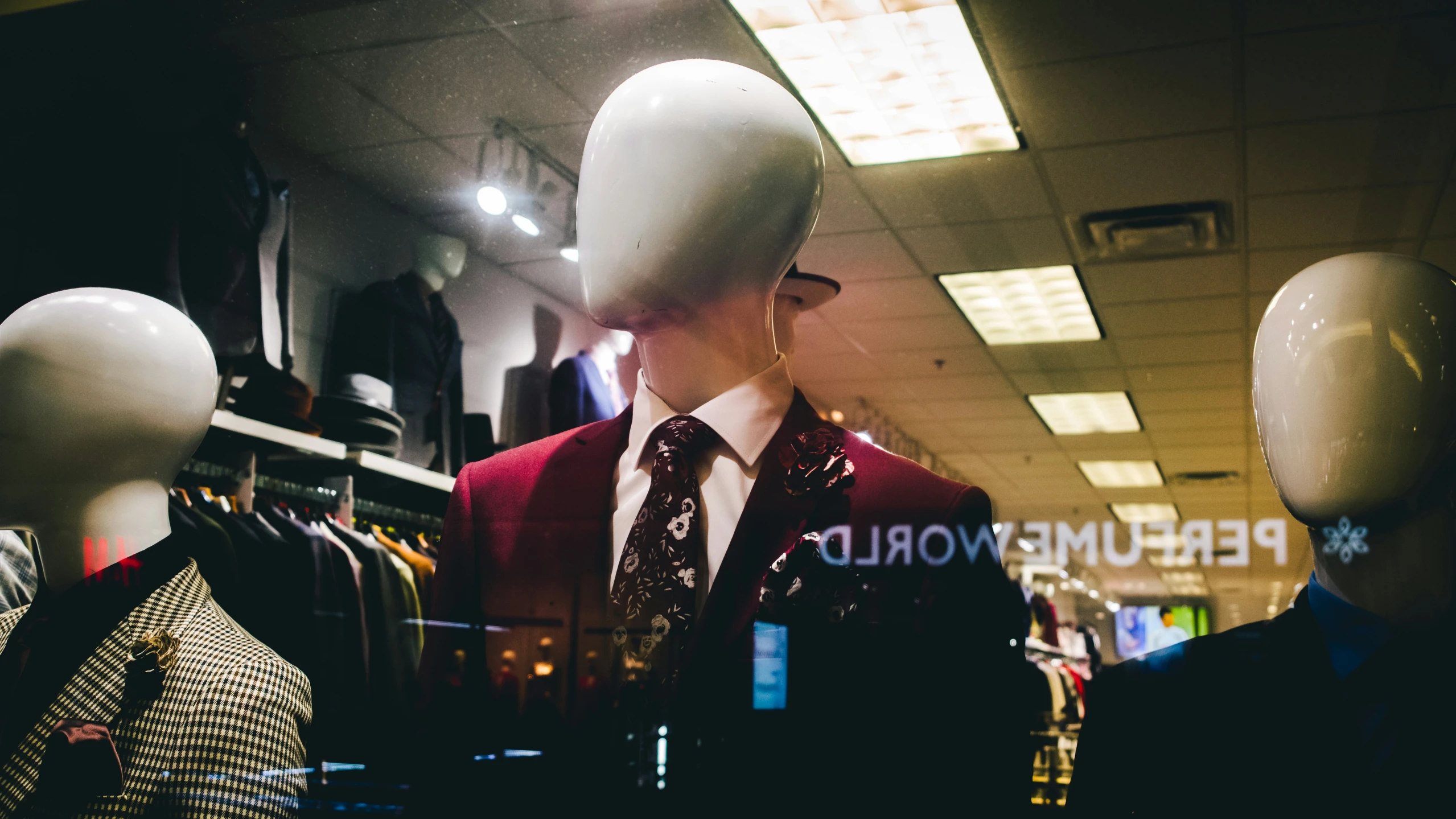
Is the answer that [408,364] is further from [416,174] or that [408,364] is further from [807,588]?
[807,588]

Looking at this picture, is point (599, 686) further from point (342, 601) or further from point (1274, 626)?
point (342, 601)

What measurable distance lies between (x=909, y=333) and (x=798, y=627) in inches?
33.0

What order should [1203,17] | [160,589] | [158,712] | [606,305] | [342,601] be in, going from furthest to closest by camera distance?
1. [342,601]
2. [1203,17]
3. [160,589]
4. [158,712]
5. [606,305]

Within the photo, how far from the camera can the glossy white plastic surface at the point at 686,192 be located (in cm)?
101

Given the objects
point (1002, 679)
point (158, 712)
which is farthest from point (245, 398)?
A: point (1002, 679)

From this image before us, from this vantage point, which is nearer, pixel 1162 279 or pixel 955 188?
pixel 1162 279

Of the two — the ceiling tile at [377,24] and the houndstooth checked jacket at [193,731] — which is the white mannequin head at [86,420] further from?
the ceiling tile at [377,24]

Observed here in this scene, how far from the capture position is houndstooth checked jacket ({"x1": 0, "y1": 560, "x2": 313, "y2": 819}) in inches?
47.8

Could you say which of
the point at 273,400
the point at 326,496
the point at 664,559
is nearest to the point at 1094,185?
the point at 664,559

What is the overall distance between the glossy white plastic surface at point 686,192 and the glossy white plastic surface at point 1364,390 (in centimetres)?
51

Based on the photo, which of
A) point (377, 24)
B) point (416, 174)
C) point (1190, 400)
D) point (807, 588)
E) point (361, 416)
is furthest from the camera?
point (361, 416)

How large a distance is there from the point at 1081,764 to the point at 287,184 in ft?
6.46

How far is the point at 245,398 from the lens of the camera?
7.02ft

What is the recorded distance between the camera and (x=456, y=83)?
6.79 ft
